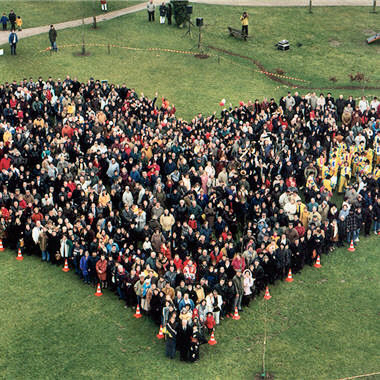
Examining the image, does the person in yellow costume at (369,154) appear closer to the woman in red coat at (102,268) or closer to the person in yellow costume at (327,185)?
the person in yellow costume at (327,185)

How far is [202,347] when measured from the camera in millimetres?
20594

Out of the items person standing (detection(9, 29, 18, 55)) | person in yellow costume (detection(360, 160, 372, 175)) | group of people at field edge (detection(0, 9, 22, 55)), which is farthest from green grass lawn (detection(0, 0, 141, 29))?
person in yellow costume (detection(360, 160, 372, 175))

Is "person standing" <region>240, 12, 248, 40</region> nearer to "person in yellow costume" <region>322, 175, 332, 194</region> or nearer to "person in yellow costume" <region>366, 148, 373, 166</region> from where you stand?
"person in yellow costume" <region>366, 148, 373, 166</region>

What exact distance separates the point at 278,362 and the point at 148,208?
8.21 metres

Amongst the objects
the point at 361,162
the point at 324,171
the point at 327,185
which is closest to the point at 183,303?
the point at 327,185

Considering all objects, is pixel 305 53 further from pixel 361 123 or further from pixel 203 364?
pixel 203 364

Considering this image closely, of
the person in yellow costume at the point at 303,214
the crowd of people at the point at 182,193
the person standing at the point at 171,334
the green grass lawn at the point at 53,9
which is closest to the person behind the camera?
the person standing at the point at 171,334

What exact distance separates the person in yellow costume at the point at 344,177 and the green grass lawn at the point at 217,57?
10.6 meters

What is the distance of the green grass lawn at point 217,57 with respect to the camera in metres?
40.1

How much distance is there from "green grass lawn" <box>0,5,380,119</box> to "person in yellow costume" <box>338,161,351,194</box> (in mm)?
10582

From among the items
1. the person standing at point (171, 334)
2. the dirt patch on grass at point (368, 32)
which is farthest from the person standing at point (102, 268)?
the dirt patch on grass at point (368, 32)

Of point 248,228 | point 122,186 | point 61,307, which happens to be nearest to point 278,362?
point 248,228

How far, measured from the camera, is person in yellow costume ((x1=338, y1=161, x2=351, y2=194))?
28672 millimetres

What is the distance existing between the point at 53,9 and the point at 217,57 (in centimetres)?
1624
